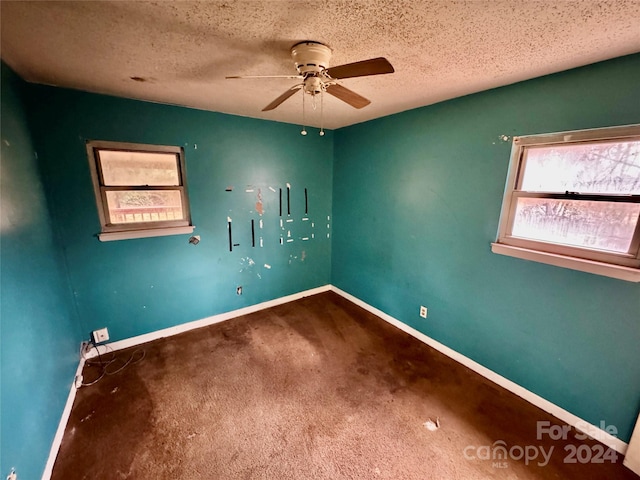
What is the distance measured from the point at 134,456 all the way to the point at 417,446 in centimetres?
177

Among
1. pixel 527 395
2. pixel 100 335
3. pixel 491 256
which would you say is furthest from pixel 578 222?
pixel 100 335

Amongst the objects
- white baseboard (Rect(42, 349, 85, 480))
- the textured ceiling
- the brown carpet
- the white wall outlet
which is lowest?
the brown carpet

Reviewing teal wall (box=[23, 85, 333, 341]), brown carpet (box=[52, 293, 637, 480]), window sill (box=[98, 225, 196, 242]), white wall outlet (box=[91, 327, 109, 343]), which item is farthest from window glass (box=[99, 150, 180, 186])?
brown carpet (box=[52, 293, 637, 480])

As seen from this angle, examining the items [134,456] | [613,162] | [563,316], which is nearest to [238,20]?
[613,162]

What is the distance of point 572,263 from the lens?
1630mm

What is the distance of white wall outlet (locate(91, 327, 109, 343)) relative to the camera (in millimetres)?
2354

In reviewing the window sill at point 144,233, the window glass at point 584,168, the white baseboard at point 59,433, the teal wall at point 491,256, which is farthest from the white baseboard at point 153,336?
the window glass at point 584,168

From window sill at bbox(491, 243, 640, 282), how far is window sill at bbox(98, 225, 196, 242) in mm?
2886

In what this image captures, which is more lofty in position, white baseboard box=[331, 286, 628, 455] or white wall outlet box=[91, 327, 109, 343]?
white wall outlet box=[91, 327, 109, 343]

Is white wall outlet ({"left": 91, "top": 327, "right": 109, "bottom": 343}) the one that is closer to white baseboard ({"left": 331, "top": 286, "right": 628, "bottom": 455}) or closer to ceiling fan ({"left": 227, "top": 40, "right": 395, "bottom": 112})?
ceiling fan ({"left": 227, "top": 40, "right": 395, "bottom": 112})

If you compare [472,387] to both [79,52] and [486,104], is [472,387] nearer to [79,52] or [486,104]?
[486,104]

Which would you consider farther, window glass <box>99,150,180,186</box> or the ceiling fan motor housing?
window glass <box>99,150,180,186</box>

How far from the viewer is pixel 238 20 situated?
1.12 m

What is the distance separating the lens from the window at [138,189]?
2223mm
